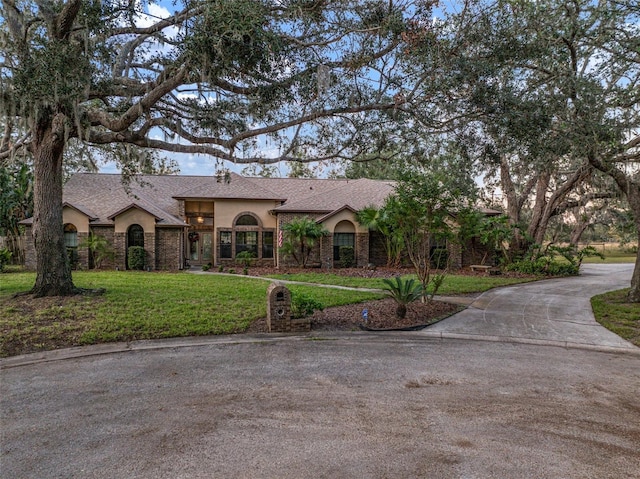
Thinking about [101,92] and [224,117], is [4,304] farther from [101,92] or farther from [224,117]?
[224,117]

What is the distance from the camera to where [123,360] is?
6.14 meters

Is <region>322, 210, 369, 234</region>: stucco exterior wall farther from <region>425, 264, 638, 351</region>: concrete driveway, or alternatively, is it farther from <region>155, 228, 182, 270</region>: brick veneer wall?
<region>425, 264, 638, 351</region>: concrete driveway

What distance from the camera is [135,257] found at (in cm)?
1923

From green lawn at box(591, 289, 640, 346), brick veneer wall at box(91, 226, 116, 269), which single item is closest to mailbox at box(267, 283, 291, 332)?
green lawn at box(591, 289, 640, 346)

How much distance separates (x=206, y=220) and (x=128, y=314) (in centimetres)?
1497

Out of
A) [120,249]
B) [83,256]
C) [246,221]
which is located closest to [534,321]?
[246,221]

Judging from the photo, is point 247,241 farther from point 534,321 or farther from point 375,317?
point 534,321

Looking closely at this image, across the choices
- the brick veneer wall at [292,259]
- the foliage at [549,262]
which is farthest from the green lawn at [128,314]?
the foliage at [549,262]

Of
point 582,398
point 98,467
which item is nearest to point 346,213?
point 582,398

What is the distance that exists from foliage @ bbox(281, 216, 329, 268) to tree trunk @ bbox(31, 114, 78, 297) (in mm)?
11163

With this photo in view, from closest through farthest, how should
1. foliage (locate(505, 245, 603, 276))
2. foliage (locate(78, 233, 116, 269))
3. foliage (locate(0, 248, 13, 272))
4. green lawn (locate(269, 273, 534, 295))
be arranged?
green lawn (locate(269, 273, 534, 295)), foliage (locate(0, 248, 13, 272)), foliage (locate(78, 233, 116, 269)), foliage (locate(505, 245, 603, 276))

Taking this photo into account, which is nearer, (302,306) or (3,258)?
(302,306)

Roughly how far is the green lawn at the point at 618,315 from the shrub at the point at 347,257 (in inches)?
451

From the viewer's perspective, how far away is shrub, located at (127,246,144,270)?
63.2ft
